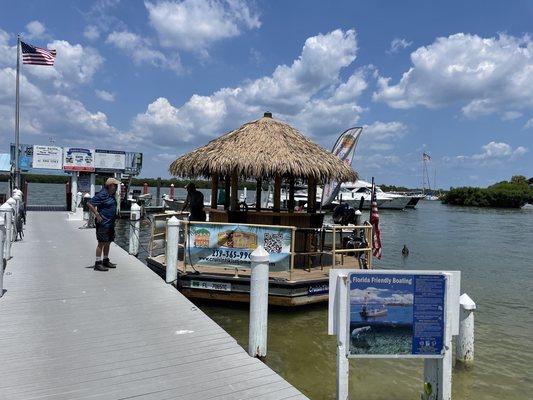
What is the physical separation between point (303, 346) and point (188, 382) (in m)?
3.26

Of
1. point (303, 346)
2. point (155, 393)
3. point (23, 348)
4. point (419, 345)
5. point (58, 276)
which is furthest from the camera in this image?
point (58, 276)

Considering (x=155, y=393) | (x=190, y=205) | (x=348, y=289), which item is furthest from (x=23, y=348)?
(x=190, y=205)

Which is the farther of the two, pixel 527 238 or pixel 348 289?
pixel 527 238

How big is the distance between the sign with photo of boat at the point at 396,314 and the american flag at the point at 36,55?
2199 cm

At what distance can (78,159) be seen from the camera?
28188 millimetres

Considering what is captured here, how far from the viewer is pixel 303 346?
24.4 feet

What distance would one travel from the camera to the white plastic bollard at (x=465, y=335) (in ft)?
21.1

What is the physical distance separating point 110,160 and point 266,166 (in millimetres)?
21635

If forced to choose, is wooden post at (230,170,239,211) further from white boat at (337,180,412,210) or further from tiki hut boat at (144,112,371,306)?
white boat at (337,180,412,210)

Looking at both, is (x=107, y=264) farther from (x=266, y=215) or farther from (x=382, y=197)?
(x=382, y=197)

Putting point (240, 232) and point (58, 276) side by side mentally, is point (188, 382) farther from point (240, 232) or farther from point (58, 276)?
point (58, 276)

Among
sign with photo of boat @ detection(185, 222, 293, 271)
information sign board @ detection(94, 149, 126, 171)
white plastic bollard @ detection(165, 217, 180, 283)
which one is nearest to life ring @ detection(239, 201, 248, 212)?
sign with photo of boat @ detection(185, 222, 293, 271)

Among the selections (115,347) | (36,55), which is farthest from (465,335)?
(36,55)

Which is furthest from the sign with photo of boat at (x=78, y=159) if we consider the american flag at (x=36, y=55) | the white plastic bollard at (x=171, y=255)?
the white plastic bollard at (x=171, y=255)
